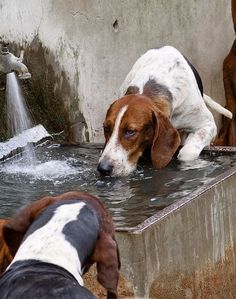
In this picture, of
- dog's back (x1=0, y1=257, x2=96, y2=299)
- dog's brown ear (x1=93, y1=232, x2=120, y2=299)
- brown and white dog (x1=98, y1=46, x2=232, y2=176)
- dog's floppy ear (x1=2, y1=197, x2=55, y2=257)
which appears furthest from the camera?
brown and white dog (x1=98, y1=46, x2=232, y2=176)

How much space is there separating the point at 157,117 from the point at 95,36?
1971 millimetres

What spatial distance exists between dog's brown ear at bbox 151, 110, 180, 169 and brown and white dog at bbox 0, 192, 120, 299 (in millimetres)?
2929

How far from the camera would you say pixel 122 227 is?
4980 millimetres

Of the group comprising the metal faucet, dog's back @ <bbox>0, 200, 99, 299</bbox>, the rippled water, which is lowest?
the rippled water

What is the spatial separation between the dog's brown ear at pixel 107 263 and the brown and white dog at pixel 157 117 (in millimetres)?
2903

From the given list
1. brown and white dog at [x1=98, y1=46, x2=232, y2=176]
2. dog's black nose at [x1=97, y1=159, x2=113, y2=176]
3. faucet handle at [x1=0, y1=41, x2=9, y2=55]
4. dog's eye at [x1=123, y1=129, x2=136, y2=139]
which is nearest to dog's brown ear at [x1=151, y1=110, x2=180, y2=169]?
brown and white dog at [x1=98, y1=46, x2=232, y2=176]

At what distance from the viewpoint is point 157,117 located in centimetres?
666

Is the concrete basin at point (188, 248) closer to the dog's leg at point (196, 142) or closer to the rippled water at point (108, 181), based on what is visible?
the rippled water at point (108, 181)

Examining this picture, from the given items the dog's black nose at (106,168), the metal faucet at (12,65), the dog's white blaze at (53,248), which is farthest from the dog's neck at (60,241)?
the metal faucet at (12,65)

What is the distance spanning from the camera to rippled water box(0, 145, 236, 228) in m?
5.60

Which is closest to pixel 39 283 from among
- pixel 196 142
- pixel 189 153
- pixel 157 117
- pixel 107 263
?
pixel 107 263

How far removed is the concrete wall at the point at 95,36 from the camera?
312 inches

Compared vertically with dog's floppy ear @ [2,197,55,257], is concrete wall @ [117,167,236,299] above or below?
below

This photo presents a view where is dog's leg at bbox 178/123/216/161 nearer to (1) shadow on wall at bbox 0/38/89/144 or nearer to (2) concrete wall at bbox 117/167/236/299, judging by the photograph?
(2) concrete wall at bbox 117/167/236/299
